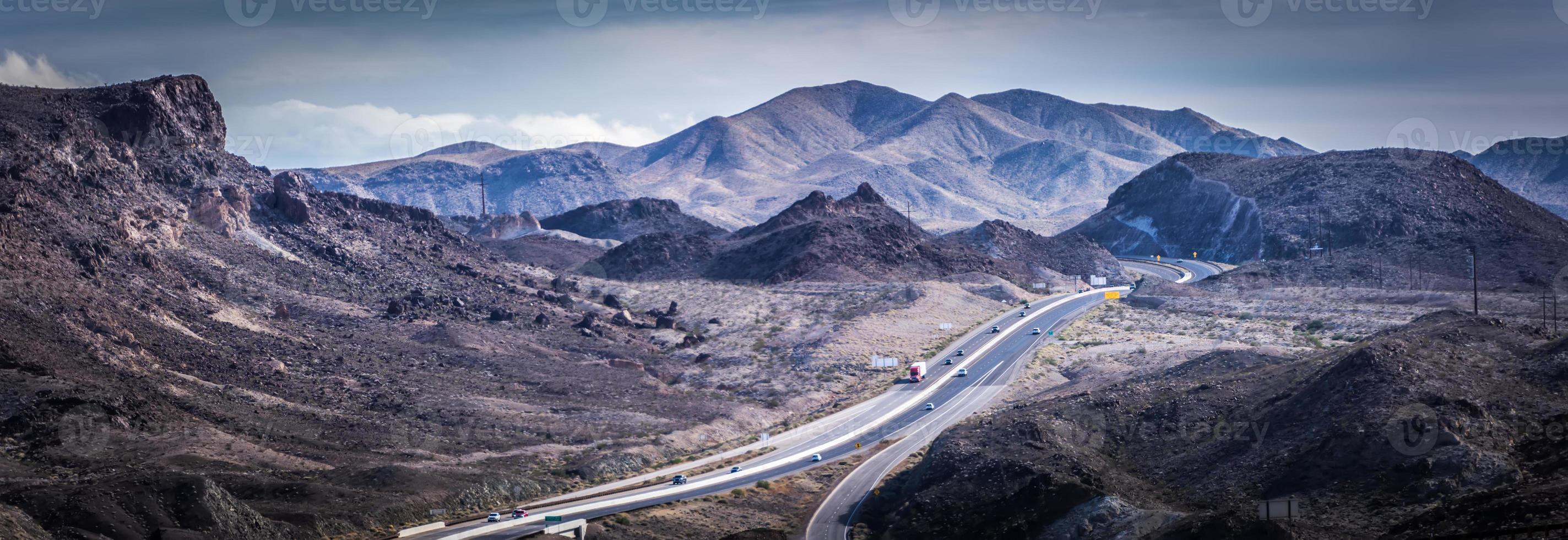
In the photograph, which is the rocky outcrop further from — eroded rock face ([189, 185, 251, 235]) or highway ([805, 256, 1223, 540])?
eroded rock face ([189, 185, 251, 235])

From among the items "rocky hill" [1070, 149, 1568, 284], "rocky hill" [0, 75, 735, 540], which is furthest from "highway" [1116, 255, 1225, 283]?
"rocky hill" [0, 75, 735, 540]

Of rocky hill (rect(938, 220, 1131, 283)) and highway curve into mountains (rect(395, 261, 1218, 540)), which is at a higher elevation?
rocky hill (rect(938, 220, 1131, 283))

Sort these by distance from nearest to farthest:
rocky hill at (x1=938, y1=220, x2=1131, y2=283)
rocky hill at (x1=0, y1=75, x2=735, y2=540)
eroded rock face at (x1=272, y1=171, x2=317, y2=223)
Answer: rocky hill at (x1=0, y1=75, x2=735, y2=540)
eroded rock face at (x1=272, y1=171, x2=317, y2=223)
rocky hill at (x1=938, y1=220, x2=1131, y2=283)

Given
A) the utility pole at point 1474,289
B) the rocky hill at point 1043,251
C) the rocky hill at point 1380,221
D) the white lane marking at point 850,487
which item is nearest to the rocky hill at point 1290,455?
the white lane marking at point 850,487

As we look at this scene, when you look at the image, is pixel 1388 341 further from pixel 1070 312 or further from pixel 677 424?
pixel 1070 312

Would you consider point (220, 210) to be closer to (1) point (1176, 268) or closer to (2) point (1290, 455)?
(2) point (1290, 455)

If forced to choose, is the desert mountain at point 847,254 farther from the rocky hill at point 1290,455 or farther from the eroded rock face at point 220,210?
the rocky hill at point 1290,455

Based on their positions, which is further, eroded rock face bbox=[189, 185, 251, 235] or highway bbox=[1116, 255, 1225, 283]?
highway bbox=[1116, 255, 1225, 283]
